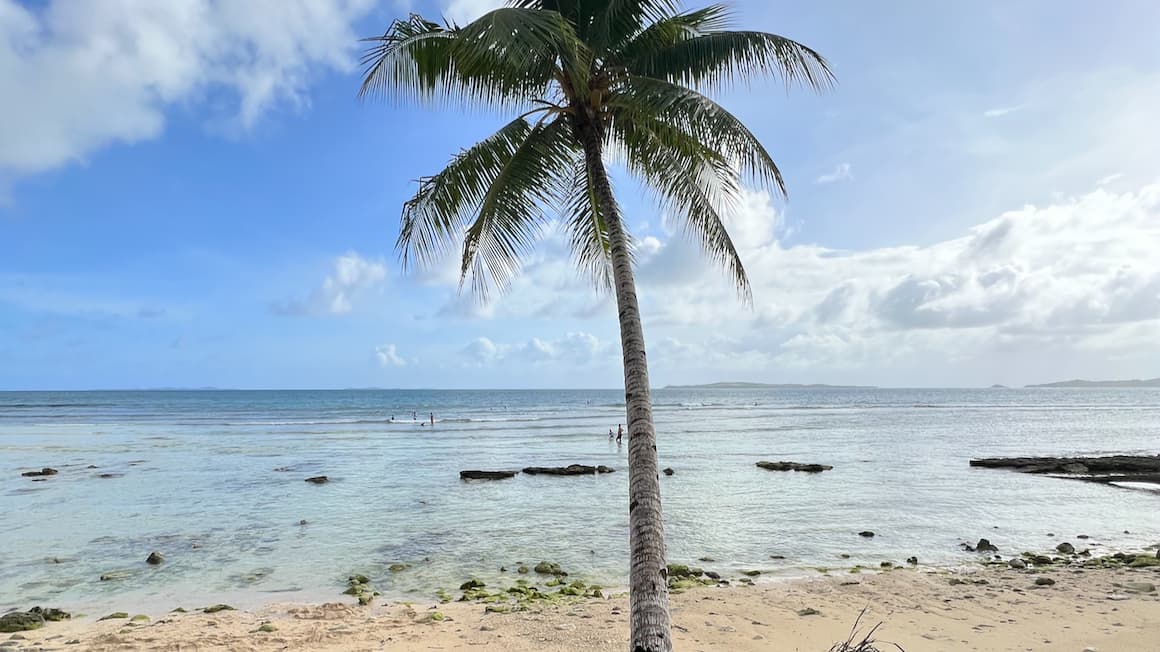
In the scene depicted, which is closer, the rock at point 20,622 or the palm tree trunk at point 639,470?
the palm tree trunk at point 639,470

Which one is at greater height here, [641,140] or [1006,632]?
[641,140]

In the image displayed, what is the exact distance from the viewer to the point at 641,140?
7070 mm

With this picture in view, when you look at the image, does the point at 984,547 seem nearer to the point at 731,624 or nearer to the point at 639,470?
the point at 731,624

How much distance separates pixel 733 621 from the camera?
797cm

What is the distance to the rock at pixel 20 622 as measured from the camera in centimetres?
799

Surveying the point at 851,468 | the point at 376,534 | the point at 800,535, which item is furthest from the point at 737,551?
the point at 851,468

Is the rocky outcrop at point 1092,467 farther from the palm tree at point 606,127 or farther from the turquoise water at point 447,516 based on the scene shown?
the palm tree at point 606,127

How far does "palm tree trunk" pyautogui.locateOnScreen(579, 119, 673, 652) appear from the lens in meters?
4.98

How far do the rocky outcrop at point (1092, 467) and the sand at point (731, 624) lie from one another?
49.7 ft

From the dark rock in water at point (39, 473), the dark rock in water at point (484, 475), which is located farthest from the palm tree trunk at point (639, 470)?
the dark rock in water at point (39, 473)

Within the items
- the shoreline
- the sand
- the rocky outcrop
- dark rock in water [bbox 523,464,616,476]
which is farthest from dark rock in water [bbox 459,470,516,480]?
the rocky outcrop

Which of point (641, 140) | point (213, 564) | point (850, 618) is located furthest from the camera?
point (213, 564)

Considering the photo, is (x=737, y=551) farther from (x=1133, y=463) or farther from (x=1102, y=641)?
(x=1133, y=463)

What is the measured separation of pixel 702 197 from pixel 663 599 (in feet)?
13.8
